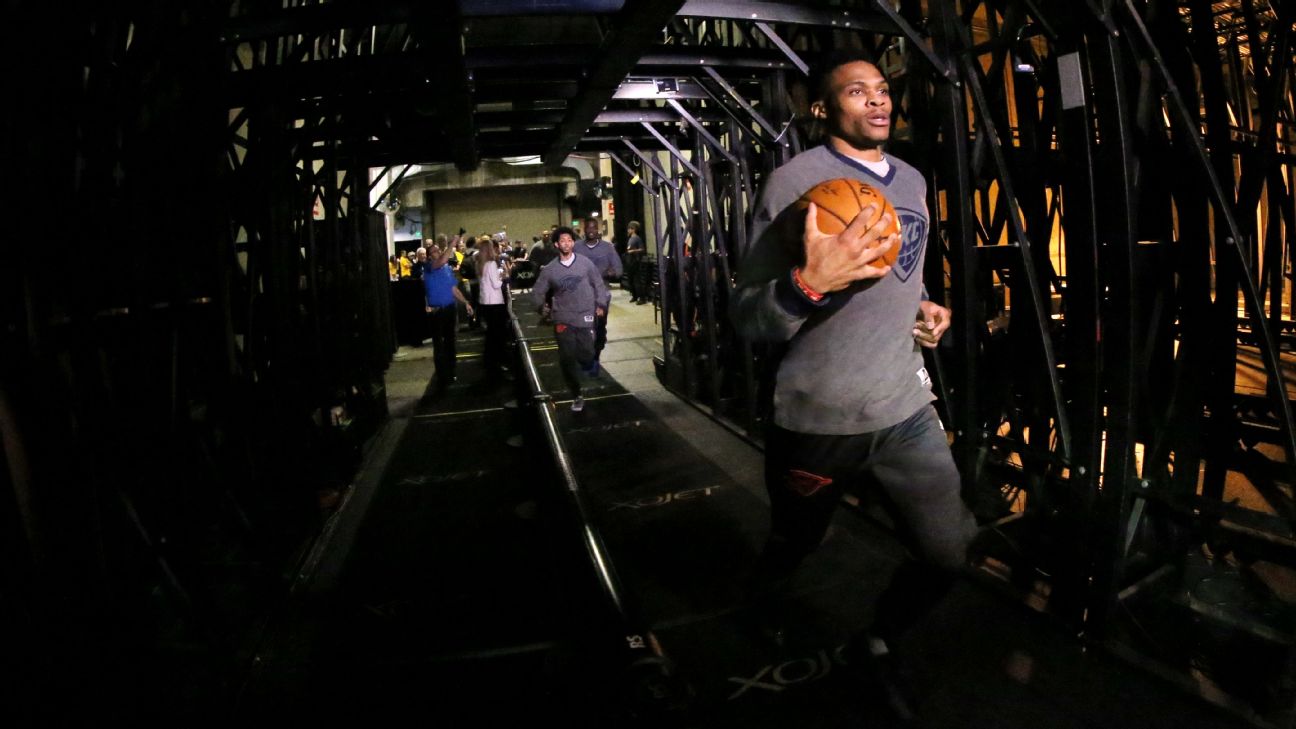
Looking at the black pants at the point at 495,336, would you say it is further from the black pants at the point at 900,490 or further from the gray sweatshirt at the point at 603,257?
the black pants at the point at 900,490

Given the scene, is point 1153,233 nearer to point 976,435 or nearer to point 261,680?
point 976,435

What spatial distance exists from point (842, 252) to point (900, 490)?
94 centimetres

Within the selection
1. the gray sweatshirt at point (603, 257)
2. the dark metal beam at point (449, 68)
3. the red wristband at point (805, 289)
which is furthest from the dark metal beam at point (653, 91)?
the red wristband at point (805, 289)

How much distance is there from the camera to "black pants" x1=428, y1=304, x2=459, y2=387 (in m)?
11.8

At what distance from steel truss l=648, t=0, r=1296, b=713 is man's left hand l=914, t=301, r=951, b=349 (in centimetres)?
55

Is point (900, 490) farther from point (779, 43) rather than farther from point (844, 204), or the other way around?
point (779, 43)

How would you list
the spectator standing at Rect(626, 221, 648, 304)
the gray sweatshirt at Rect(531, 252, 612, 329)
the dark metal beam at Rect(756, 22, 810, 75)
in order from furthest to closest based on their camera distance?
the spectator standing at Rect(626, 221, 648, 304) → the gray sweatshirt at Rect(531, 252, 612, 329) → the dark metal beam at Rect(756, 22, 810, 75)

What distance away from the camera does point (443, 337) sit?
11859 millimetres

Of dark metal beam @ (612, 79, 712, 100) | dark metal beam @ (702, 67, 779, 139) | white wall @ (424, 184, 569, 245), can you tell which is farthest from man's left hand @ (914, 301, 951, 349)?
white wall @ (424, 184, 569, 245)

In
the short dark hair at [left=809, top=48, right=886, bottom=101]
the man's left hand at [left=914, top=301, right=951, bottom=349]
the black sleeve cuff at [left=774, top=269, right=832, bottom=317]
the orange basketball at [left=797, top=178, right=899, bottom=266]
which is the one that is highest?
the short dark hair at [left=809, top=48, right=886, bottom=101]

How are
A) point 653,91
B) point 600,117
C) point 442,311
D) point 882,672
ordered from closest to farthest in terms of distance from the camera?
point 882,672 < point 653,91 < point 600,117 < point 442,311

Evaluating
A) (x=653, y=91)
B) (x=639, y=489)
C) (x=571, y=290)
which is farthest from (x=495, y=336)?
(x=639, y=489)

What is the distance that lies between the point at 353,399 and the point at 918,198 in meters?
6.83

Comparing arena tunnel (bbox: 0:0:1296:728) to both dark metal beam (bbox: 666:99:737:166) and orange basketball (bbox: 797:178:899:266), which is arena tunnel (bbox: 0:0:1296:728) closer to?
orange basketball (bbox: 797:178:899:266)
